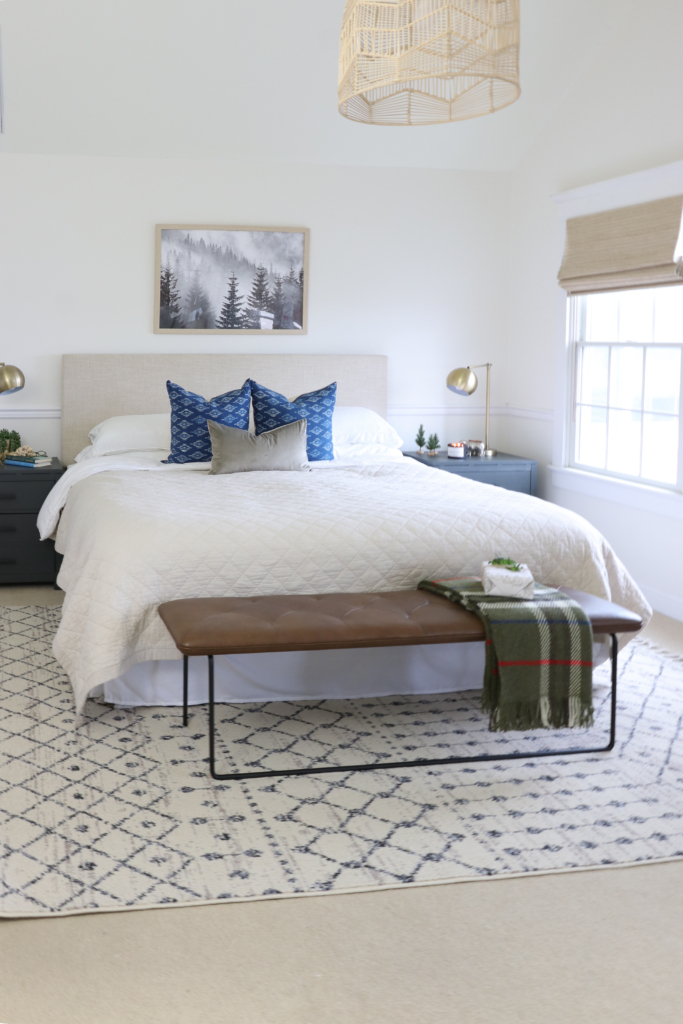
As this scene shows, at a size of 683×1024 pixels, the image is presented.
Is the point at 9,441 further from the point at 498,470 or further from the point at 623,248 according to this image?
the point at 623,248

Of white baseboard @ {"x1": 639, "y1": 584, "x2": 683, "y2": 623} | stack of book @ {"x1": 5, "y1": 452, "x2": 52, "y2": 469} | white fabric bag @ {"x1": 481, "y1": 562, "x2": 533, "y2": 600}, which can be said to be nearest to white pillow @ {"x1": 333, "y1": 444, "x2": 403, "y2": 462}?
white baseboard @ {"x1": 639, "y1": 584, "x2": 683, "y2": 623}

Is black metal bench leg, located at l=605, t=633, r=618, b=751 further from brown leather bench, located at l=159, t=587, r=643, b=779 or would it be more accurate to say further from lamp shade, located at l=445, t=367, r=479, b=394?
lamp shade, located at l=445, t=367, r=479, b=394

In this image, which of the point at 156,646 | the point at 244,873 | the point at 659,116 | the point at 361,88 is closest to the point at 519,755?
the point at 244,873

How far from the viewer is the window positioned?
452cm

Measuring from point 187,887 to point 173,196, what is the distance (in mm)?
4295

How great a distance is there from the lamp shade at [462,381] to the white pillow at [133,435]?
1.69 m

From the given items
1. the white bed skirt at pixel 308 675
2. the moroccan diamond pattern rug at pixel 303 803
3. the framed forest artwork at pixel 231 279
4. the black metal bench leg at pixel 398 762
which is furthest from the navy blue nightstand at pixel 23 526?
the black metal bench leg at pixel 398 762

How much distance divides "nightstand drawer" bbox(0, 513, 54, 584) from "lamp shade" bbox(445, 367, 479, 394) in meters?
2.48

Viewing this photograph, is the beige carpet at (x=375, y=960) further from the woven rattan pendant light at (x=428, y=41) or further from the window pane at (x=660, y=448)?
the window pane at (x=660, y=448)

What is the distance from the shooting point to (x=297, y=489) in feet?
12.8

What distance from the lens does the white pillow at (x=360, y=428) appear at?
5.23 m

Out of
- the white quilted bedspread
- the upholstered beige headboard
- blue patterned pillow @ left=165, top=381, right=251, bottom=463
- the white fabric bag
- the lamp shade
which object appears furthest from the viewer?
the lamp shade

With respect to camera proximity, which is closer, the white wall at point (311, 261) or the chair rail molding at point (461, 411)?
the white wall at point (311, 261)

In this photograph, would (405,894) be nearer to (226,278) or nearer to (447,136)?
(226,278)
